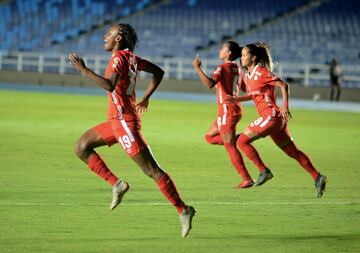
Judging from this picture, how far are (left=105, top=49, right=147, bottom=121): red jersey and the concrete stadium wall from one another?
1366 inches

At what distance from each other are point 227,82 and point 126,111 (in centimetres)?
436

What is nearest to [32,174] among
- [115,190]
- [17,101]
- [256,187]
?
[256,187]

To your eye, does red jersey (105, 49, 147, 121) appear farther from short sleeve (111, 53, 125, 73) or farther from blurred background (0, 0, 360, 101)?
blurred background (0, 0, 360, 101)

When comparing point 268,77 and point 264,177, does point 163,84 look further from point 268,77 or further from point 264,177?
point 268,77

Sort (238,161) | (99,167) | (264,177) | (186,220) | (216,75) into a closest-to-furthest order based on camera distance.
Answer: (186,220), (99,167), (264,177), (238,161), (216,75)

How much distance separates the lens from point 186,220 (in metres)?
9.28

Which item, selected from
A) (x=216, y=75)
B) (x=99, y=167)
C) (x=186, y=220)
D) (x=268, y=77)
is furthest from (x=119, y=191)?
(x=216, y=75)

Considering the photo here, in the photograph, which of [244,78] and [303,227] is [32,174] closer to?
[244,78]

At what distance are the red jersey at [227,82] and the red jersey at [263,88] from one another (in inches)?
26.1

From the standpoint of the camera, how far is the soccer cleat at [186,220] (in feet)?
30.2

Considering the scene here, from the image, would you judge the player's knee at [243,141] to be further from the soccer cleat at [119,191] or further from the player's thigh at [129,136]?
the player's thigh at [129,136]

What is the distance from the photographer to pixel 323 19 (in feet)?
179

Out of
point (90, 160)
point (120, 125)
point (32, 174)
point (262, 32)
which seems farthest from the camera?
point (262, 32)

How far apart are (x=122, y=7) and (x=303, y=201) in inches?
1814
